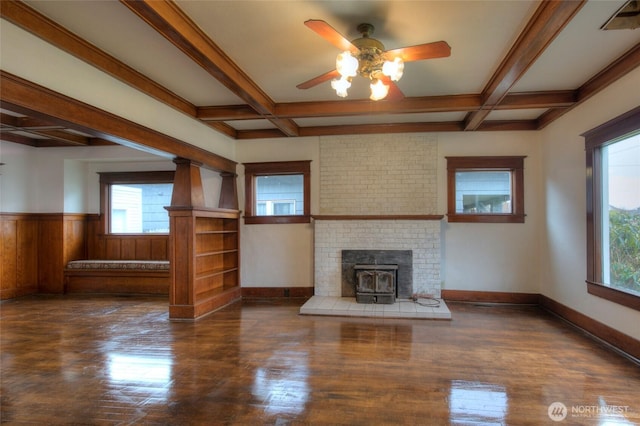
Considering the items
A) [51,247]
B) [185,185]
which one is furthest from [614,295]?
[51,247]

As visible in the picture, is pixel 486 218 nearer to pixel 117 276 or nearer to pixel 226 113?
pixel 226 113

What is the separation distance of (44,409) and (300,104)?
402cm

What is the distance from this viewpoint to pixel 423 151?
18.1ft

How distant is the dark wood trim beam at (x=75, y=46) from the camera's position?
7.74ft

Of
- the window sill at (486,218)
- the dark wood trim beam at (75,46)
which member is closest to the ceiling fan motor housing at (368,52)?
the dark wood trim beam at (75,46)

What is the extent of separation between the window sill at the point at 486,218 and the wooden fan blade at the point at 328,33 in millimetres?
3735

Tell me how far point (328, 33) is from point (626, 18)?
7.54ft

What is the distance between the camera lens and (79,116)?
2.97 m

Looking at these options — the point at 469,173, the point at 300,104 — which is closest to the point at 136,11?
the point at 300,104

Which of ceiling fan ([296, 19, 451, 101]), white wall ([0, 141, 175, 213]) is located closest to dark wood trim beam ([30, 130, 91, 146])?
white wall ([0, 141, 175, 213])

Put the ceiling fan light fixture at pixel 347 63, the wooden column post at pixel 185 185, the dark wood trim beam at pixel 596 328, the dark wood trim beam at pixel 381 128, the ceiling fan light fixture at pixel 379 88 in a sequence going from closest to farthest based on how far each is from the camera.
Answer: the ceiling fan light fixture at pixel 347 63 → the ceiling fan light fixture at pixel 379 88 → the dark wood trim beam at pixel 596 328 → the wooden column post at pixel 185 185 → the dark wood trim beam at pixel 381 128

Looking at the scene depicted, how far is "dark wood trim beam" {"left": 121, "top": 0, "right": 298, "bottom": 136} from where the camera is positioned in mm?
2281

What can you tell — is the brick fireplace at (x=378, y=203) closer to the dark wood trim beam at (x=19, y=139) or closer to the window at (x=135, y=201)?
the window at (x=135, y=201)

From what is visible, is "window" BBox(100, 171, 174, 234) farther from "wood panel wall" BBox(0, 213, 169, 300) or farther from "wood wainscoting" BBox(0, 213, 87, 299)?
"wood wainscoting" BBox(0, 213, 87, 299)
